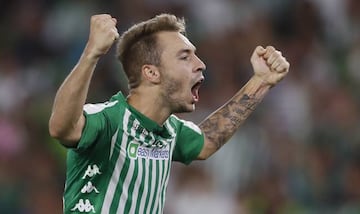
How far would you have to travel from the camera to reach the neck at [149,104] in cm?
546

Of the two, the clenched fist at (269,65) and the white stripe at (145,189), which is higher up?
the clenched fist at (269,65)

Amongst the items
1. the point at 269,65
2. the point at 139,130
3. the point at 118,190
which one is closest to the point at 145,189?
the point at 118,190

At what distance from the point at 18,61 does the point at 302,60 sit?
292 centimetres

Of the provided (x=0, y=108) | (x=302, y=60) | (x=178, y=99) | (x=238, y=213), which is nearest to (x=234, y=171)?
(x=238, y=213)

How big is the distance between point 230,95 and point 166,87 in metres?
4.12

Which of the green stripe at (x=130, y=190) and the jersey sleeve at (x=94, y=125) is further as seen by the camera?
the green stripe at (x=130, y=190)

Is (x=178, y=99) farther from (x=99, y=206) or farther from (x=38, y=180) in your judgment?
(x=38, y=180)

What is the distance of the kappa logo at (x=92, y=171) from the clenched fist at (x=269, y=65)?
1149 mm

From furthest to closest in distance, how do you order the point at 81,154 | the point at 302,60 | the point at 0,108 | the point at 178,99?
the point at 0,108 < the point at 302,60 < the point at 178,99 < the point at 81,154

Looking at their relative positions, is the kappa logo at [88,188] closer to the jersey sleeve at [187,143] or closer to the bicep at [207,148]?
the jersey sleeve at [187,143]

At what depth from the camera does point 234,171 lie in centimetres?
905

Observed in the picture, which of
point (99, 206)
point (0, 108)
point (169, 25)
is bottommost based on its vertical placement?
point (99, 206)

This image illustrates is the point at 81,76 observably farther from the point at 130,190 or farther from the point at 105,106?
the point at 130,190

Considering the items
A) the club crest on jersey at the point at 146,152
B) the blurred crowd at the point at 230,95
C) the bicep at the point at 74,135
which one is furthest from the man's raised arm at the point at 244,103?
the blurred crowd at the point at 230,95
